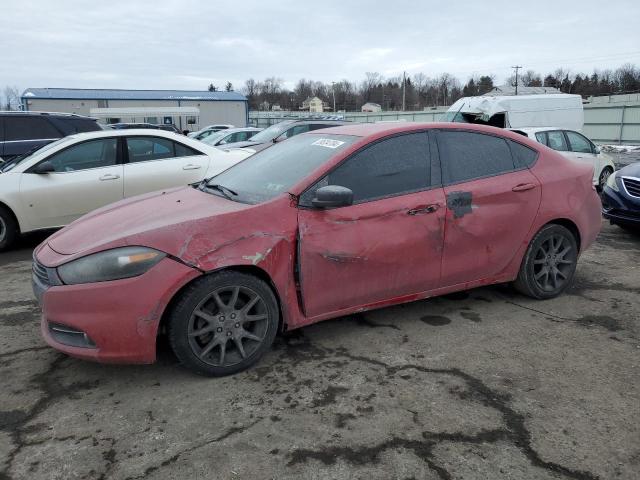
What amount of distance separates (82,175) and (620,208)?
7201 mm

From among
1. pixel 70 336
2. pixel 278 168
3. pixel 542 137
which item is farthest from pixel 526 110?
pixel 70 336

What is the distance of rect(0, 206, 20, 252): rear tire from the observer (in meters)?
6.61

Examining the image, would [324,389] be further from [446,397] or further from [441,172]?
[441,172]

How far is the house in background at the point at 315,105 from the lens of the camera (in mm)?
93812

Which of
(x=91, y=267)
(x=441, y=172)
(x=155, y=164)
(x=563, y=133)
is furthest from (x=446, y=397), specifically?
(x=563, y=133)

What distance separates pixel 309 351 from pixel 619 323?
2494 mm

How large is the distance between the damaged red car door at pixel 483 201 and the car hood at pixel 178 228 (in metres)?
1.37

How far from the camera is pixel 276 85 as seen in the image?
10112 cm

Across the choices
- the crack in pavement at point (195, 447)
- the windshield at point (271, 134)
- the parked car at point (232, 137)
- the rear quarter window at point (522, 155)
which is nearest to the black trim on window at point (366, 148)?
the rear quarter window at point (522, 155)

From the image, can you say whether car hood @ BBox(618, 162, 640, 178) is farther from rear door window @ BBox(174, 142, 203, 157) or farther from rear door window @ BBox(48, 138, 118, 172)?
rear door window @ BBox(48, 138, 118, 172)

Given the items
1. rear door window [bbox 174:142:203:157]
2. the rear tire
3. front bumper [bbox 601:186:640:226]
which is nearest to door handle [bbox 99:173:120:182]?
rear door window [bbox 174:142:203:157]

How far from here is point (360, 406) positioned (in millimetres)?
2918

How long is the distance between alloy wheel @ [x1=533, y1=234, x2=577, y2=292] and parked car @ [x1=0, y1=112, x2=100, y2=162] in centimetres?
851

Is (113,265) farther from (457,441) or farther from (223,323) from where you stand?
(457,441)
